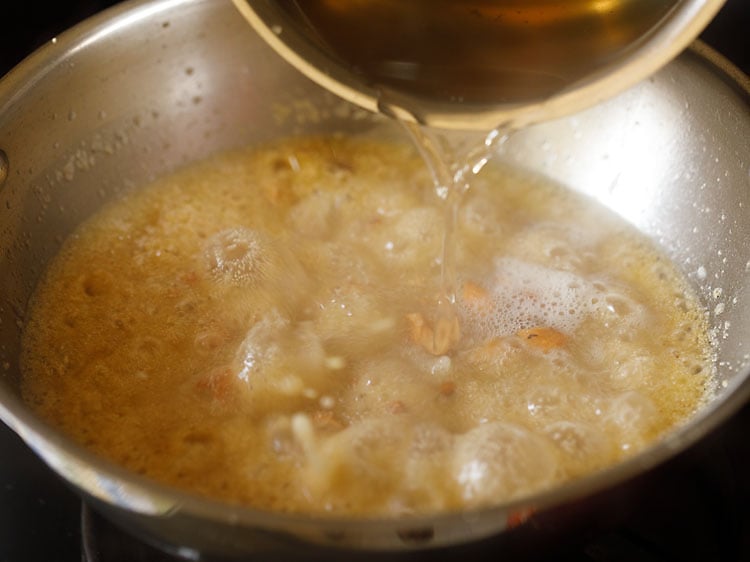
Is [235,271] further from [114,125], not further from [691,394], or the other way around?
[691,394]

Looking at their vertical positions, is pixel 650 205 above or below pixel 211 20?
below

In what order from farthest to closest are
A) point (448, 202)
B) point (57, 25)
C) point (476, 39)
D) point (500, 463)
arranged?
point (57, 25) < point (448, 202) < point (476, 39) < point (500, 463)

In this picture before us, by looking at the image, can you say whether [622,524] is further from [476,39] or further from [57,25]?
[57,25]

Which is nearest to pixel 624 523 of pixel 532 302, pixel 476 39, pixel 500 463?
pixel 500 463

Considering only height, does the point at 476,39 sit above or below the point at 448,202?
above

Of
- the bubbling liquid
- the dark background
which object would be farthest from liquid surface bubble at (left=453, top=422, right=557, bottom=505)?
the dark background

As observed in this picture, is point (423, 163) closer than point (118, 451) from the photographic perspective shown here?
No

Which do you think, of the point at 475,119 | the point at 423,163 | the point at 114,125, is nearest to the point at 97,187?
the point at 114,125
